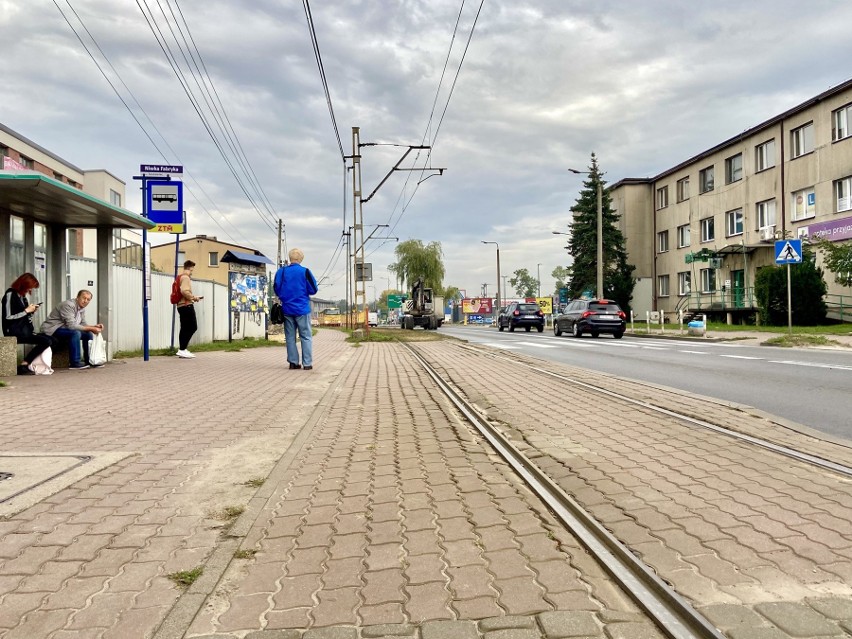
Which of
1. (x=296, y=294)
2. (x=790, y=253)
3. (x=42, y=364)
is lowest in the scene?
(x=42, y=364)

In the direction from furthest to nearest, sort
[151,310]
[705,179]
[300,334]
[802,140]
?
[705,179] → [802,140] → [151,310] → [300,334]

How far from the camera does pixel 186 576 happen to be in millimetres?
2996

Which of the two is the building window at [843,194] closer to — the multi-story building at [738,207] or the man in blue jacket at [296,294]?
the multi-story building at [738,207]

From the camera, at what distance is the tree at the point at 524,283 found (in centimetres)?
13500

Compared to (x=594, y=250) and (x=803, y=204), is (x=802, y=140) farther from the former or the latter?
(x=594, y=250)

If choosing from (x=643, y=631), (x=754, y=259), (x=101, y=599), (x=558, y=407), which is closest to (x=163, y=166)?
(x=558, y=407)

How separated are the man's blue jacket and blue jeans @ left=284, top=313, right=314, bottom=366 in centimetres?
14

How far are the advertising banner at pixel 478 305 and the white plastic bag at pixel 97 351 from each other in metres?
81.0

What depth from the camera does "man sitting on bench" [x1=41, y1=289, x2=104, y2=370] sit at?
36.9 ft

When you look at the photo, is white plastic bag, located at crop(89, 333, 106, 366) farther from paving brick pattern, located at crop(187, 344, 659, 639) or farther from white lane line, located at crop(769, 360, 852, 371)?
Answer: white lane line, located at crop(769, 360, 852, 371)

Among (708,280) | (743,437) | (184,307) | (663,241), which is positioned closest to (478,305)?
(663,241)

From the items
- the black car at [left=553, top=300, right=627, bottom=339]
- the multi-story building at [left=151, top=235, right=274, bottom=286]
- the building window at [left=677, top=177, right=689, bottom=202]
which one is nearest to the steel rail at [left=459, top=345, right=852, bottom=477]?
the black car at [left=553, top=300, right=627, bottom=339]

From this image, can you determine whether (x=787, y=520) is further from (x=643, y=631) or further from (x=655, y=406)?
(x=655, y=406)

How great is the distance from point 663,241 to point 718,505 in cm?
4884
